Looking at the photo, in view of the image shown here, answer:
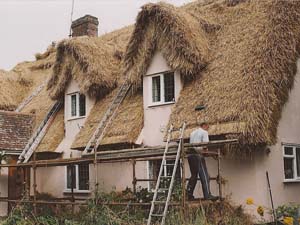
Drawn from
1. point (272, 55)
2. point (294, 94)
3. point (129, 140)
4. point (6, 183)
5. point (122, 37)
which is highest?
Result: point (122, 37)

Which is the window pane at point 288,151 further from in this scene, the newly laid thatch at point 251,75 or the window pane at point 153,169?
the window pane at point 153,169

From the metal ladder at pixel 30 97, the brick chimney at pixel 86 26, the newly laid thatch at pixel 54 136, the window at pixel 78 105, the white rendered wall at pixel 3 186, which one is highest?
the brick chimney at pixel 86 26

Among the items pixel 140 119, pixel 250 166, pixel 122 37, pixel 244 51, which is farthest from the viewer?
pixel 122 37

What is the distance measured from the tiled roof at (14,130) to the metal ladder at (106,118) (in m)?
5.44

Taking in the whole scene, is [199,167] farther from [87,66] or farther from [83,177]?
[87,66]

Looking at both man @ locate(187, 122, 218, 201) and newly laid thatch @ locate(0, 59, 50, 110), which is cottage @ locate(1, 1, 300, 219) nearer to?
man @ locate(187, 122, 218, 201)

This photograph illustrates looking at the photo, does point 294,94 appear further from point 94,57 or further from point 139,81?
point 94,57

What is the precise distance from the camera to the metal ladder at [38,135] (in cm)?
2039

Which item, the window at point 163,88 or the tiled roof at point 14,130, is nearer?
the window at point 163,88

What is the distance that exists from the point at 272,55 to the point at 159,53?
435 centimetres

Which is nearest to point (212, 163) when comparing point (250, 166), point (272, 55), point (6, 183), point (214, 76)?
point (250, 166)

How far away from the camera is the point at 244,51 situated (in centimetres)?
1552

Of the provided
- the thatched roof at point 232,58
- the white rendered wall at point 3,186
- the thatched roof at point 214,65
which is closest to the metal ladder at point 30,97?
the white rendered wall at point 3,186

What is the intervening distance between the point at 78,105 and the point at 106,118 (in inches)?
127
